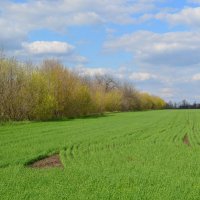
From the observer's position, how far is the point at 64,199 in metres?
10.3

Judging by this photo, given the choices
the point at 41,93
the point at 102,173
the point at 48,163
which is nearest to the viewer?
the point at 102,173

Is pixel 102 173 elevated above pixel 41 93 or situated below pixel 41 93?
below

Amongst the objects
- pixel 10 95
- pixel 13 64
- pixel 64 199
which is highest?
pixel 13 64

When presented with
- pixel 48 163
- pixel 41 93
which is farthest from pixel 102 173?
pixel 41 93

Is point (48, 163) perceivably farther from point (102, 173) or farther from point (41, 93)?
point (41, 93)

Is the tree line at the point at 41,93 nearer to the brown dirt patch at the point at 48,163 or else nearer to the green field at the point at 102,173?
the green field at the point at 102,173

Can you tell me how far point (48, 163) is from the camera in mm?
16875

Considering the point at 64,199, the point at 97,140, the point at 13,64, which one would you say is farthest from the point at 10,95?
the point at 64,199

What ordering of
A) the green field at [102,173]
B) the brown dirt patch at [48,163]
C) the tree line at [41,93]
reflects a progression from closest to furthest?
1. the green field at [102,173]
2. the brown dirt patch at [48,163]
3. the tree line at [41,93]

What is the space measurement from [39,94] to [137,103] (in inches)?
3805

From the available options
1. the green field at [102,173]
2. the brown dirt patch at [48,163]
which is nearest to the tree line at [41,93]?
the green field at [102,173]

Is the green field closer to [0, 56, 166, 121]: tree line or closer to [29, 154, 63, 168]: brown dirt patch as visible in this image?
[29, 154, 63, 168]: brown dirt patch

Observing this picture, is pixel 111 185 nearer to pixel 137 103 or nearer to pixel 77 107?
pixel 77 107

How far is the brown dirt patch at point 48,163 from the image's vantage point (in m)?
16.2
